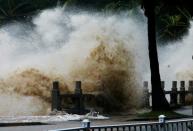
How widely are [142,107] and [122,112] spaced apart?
238 centimetres

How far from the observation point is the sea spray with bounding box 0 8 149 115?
34.3 m

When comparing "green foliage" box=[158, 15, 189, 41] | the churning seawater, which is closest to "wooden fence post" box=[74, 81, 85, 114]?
the churning seawater

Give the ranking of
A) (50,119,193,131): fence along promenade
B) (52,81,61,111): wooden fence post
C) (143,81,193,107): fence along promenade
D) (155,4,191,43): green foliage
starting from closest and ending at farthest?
(50,119,193,131): fence along promenade < (52,81,61,111): wooden fence post < (143,81,193,107): fence along promenade < (155,4,191,43): green foliage

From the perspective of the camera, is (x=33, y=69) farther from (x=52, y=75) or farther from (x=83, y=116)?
(x=83, y=116)

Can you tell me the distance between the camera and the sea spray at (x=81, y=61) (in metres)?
34.3

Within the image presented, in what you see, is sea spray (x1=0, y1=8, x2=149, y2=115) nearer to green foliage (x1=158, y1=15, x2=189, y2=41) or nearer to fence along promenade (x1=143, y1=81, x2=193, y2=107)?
fence along promenade (x1=143, y1=81, x2=193, y2=107)

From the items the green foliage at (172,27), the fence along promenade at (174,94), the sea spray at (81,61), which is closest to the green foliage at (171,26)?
the green foliage at (172,27)

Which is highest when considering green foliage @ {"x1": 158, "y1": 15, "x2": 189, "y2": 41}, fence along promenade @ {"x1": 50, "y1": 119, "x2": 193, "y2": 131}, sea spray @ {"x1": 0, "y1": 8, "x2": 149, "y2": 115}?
green foliage @ {"x1": 158, "y1": 15, "x2": 189, "y2": 41}

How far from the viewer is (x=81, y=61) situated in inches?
1481

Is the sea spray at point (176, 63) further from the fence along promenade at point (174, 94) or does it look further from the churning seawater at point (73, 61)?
the fence along promenade at point (174, 94)

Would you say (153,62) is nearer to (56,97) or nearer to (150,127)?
(56,97)

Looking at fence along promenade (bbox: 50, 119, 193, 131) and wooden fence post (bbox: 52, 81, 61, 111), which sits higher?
wooden fence post (bbox: 52, 81, 61, 111)

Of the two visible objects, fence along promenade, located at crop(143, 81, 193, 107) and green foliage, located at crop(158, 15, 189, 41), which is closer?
fence along promenade, located at crop(143, 81, 193, 107)

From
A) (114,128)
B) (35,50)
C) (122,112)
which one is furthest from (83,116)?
(114,128)
